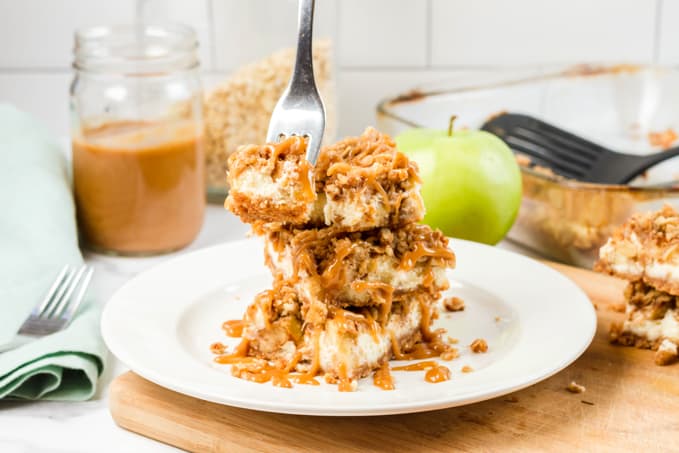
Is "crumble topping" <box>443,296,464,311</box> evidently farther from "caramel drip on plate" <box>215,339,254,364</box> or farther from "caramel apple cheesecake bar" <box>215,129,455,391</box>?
"caramel drip on plate" <box>215,339,254,364</box>

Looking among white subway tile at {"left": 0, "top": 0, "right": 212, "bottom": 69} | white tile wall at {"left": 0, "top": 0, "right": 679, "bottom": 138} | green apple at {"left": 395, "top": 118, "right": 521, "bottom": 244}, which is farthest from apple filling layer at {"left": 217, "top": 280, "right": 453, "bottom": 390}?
white subway tile at {"left": 0, "top": 0, "right": 212, "bottom": 69}

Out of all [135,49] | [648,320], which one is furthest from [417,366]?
[135,49]

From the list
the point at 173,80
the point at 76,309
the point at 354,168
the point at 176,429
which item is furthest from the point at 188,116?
the point at 176,429

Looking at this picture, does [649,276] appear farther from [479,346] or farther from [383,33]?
[383,33]

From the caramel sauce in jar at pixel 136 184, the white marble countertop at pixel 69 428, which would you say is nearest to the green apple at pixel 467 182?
the caramel sauce in jar at pixel 136 184

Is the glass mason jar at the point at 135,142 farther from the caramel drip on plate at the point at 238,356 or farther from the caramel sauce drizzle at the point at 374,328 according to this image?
the caramel sauce drizzle at the point at 374,328
